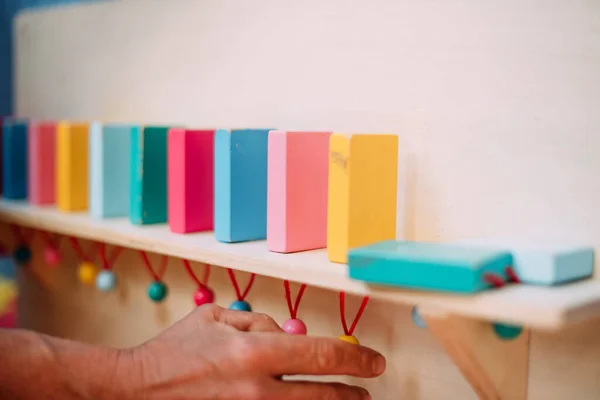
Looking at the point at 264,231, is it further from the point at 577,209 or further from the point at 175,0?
the point at 175,0

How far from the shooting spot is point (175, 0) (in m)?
1.21

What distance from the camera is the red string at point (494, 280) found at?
65cm

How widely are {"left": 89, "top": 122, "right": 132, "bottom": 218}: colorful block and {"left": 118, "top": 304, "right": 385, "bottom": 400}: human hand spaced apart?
0.39m

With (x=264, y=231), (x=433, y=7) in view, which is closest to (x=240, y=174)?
(x=264, y=231)

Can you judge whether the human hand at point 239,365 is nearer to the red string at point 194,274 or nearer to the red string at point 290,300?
the red string at point 290,300

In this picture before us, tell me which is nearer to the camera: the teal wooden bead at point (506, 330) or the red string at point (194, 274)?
the teal wooden bead at point (506, 330)

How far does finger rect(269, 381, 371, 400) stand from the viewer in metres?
0.73

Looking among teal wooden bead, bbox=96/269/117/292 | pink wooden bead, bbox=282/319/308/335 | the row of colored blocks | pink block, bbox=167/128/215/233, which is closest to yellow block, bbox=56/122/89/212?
the row of colored blocks

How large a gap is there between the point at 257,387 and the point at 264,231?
0.87ft

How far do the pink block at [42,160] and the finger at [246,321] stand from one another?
582mm

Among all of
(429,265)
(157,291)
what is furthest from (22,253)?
(429,265)

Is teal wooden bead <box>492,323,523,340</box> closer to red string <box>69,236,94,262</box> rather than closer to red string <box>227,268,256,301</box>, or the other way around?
red string <box>227,268,256,301</box>

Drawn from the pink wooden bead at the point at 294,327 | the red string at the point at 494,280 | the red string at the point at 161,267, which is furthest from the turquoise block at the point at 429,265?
the red string at the point at 161,267

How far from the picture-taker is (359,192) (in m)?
0.79
